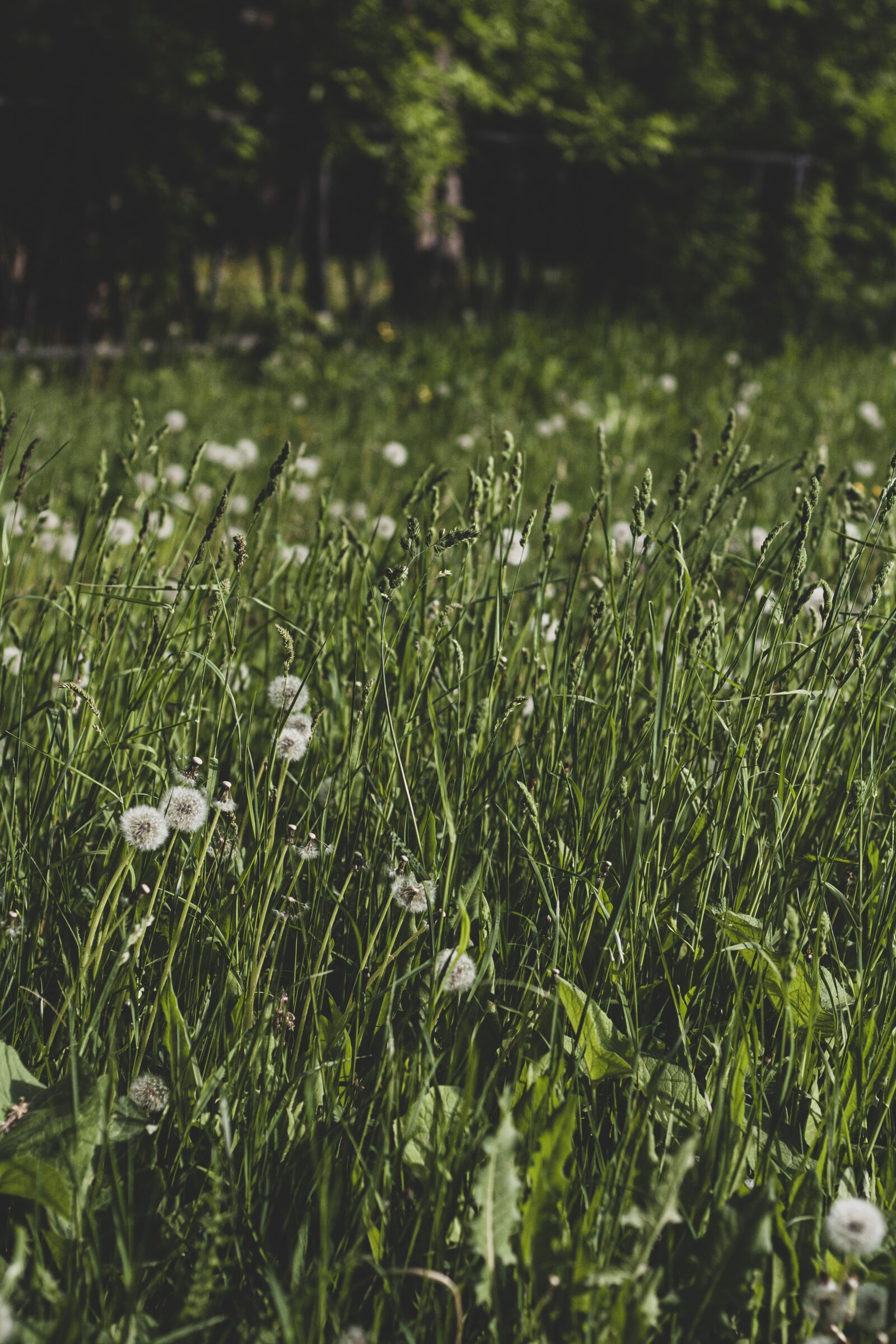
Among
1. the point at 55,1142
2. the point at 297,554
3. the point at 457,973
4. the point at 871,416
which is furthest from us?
the point at 871,416

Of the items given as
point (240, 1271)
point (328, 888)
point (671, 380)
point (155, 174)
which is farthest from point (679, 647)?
point (155, 174)

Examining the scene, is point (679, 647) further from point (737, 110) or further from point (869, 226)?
point (869, 226)

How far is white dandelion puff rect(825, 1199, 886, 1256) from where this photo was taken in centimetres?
90

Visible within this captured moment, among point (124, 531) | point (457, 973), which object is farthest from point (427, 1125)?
point (124, 531)

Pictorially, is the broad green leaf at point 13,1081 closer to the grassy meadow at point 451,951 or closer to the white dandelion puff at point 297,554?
the grassy meadow at point 451,951

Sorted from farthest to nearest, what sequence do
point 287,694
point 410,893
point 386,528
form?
point 386,528 < point 287,694 < point 410,893

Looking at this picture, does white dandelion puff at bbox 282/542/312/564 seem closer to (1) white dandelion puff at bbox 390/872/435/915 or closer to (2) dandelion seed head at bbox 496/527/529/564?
(2) dandelion seed head at bbox 496/527/529/564

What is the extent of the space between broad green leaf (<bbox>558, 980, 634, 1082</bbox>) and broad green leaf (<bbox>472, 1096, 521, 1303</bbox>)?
0.25 m

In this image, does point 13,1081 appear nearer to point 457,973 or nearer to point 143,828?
point 143,828

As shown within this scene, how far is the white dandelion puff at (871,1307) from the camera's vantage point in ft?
3.03

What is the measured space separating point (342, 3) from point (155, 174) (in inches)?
78.3

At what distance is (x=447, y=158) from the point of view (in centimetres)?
864

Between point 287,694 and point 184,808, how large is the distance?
22 centimetres

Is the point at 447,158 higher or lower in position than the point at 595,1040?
higher
